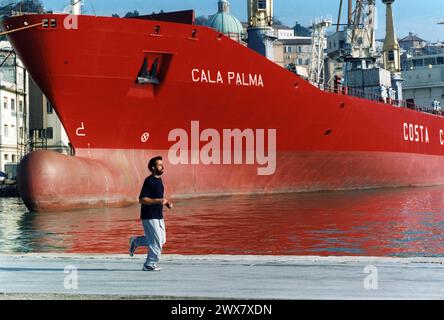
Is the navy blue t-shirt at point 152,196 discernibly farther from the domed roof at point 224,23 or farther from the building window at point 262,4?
the domed roof at point 224,23

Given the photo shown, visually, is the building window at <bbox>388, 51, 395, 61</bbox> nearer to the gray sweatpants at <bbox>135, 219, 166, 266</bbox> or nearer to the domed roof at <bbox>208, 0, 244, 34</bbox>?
the domed roof at <bbox>208, 0, 244, 34</bbox>

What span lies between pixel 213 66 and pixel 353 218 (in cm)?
924

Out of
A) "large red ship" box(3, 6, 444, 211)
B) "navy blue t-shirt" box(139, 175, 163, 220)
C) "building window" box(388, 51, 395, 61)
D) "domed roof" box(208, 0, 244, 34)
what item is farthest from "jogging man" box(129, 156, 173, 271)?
"domed roof" box(208, 0, 244, 34)

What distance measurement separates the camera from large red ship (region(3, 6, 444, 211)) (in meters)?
26.1

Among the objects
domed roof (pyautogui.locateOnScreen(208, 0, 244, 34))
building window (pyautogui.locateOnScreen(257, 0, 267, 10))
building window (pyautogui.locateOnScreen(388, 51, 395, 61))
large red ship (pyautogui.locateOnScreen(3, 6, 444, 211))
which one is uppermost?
domed roof (pyautogui.locateOnScreen(208, 0, 244, 34))

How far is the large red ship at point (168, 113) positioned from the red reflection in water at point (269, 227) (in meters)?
1.14

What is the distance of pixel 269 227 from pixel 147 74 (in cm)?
972

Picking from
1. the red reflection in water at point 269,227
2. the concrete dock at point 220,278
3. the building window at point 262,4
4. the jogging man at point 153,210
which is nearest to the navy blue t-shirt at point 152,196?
the jogging man at point 153,210

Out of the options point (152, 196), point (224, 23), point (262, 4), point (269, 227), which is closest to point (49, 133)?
point (224, 23)

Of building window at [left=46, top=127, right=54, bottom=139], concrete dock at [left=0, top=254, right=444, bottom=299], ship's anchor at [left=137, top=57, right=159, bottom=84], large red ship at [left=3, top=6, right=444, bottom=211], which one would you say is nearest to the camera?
concrete dock at [left=0, top=254, right=444, bottom=299]

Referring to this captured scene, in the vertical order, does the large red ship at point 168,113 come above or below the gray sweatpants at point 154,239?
above

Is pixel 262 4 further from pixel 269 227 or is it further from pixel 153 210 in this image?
pixel 153 210

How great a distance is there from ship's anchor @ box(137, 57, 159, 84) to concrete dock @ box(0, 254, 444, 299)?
51.9 ft

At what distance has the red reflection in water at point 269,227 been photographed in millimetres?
16172
